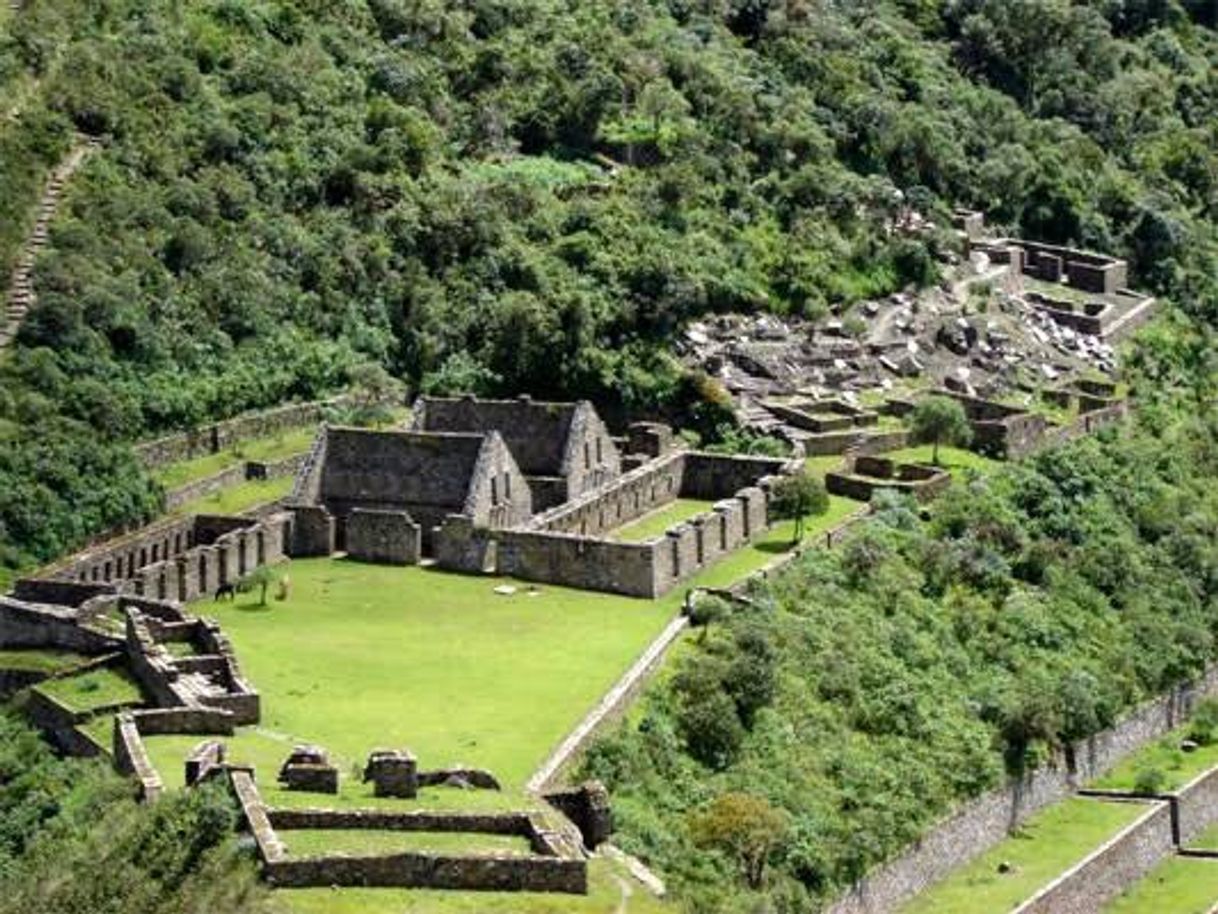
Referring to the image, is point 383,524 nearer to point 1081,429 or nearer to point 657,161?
point 1081,429

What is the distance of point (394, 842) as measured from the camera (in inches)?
2093

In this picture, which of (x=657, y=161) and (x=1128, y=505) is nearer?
(x=1128, y=505)

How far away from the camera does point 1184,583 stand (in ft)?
299

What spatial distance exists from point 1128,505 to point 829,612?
19596mm

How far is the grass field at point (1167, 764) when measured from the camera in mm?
81312

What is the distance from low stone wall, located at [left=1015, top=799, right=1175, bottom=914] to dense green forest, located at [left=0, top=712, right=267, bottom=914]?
20.0m

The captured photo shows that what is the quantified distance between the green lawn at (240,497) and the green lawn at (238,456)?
698mm

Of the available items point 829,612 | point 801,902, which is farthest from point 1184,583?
point 801,902

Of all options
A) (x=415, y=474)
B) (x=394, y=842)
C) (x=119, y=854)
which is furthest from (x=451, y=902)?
(x=415, y=474)

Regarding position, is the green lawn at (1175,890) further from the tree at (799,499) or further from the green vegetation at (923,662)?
the tree at (799,499)

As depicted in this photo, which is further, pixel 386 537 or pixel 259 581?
pixel 386 537

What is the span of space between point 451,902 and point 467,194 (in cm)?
5410

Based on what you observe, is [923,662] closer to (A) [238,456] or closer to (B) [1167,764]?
(B) [1167,764]

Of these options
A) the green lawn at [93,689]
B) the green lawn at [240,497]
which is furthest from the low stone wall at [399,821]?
the green lawn at [240,497]
